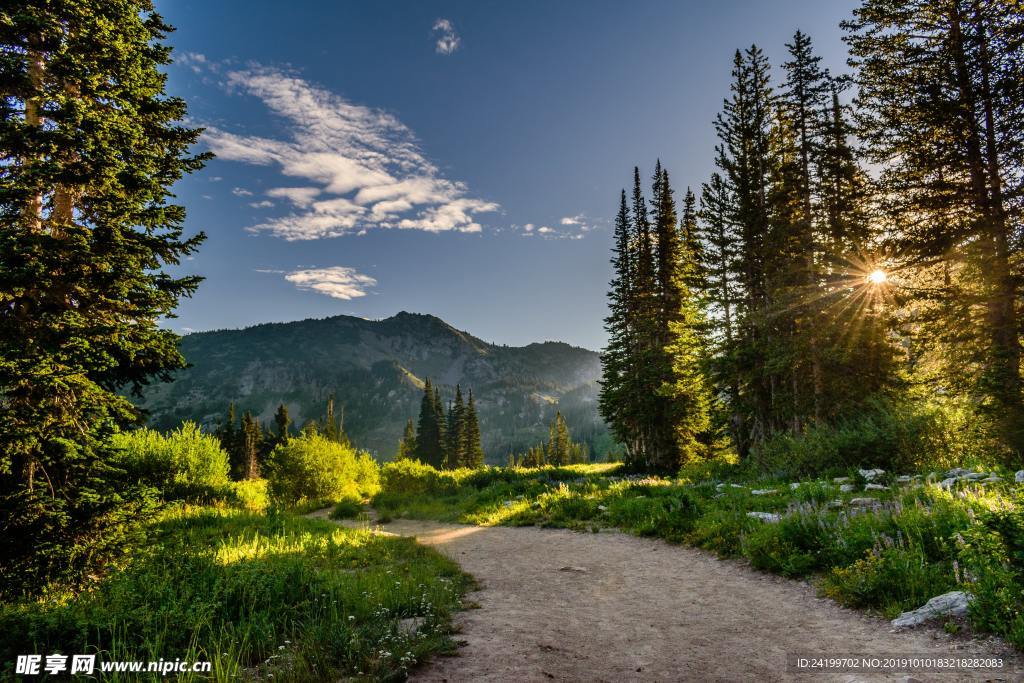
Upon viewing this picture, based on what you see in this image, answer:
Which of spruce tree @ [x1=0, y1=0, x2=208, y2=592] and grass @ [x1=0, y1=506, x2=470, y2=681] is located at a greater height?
spruce tree @ [x1=0, y1=0, x2=208, y2=592]

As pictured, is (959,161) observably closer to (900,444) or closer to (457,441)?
(900,444)

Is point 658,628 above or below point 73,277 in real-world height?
below

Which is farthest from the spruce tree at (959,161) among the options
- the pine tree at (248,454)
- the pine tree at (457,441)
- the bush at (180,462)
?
the pine tree at (248,454)

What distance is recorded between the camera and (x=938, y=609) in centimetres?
455

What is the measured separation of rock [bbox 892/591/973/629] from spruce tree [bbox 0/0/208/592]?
35.0ft

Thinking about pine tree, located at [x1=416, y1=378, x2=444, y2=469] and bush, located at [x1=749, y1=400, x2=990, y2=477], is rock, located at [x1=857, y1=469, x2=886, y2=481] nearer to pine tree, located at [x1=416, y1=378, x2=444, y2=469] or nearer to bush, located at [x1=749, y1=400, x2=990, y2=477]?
bush, located at [x1=749, y1=400, x2=990, y2=477]

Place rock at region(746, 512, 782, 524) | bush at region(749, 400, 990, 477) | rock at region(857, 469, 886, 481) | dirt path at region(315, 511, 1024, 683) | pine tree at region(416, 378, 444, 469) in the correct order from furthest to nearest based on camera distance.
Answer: pine tree at region(416, 378, 444, 469), bush at region(749, 400, 990, 477), rock at region(857, 469, 886, 481), rock at region(746, 512, 782, 524), dirt path at region(315, 511, 1024, 683)

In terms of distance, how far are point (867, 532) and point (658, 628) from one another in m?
3.47

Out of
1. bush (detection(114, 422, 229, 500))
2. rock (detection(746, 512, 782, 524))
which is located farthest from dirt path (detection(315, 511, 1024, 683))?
bush (detection(114, 422, 229, 500))

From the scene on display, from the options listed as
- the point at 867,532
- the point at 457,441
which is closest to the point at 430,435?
the point at 457,441

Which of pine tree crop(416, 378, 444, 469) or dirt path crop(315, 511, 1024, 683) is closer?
dirt path crop(315, 511, 1024, 683)

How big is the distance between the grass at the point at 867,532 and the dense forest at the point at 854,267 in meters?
5.64

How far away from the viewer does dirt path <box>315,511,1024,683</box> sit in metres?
4.11

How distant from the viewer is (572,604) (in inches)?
255
